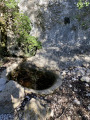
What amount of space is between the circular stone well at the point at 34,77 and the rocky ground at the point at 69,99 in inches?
16.2

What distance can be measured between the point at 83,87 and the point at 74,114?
3.71 ft

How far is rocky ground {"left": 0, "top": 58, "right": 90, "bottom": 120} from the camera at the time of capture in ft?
8.87

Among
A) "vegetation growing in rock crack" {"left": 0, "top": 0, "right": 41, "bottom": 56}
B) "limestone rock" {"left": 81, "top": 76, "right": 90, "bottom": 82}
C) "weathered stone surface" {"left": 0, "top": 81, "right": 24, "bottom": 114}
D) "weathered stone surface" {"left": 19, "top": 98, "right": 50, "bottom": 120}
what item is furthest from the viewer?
"vegetation growing in rock crack" {"left": 0, "top": 0, "right": 41, "bottom": 56}

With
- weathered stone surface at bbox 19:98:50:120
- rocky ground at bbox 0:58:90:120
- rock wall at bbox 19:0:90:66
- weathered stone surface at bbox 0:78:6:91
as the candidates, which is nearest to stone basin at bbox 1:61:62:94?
weathered stone surface at bbox 0:78:6:91

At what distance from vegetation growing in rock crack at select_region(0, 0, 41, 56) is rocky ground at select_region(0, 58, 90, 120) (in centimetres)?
237

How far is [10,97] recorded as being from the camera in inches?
112

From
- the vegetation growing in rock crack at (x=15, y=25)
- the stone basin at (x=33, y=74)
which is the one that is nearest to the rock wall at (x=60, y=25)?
the vegetation growing in rock crack at (x=15, y=25)

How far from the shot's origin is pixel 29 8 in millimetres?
6035

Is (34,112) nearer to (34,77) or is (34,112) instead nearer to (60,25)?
(34,77)

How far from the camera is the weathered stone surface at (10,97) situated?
8.82 feet

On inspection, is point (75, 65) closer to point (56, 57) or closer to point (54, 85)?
point (56, 57)

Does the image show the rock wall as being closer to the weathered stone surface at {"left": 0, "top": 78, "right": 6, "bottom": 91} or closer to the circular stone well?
the circular stone well

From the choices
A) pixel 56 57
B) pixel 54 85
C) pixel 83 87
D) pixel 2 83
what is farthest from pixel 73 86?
pixel 2 83

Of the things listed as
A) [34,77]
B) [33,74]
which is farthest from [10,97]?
[33,74]
